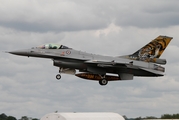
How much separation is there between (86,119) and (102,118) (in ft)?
A: 7.45

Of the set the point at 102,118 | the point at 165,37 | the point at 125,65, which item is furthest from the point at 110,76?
the point at 102,118

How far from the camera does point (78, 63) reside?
2901 inches

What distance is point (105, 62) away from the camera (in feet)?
240

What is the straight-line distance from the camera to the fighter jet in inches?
2867

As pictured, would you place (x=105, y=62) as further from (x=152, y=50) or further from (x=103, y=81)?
(x=152, y=50)

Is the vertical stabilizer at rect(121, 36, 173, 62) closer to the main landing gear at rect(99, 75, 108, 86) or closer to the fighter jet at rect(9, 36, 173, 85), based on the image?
the fighter jet at rect(9, 36, 173, 85)

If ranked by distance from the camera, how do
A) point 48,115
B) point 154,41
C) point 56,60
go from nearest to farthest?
point 48,115, point 56,60, point 154,41

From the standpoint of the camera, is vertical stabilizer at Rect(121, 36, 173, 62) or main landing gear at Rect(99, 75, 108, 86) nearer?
main landing gear at Rect(99, 75, 108, 86)

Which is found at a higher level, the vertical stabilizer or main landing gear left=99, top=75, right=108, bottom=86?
the vertical stabilizer

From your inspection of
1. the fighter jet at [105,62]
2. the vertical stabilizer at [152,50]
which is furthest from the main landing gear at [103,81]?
the vertical stabilizer at [152,50]

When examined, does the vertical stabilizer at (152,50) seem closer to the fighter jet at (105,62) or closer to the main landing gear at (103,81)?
the fighter jet at (105,62)

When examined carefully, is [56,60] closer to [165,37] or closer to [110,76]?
[110,76]

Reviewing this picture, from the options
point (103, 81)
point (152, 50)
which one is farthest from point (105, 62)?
point (152, 50)

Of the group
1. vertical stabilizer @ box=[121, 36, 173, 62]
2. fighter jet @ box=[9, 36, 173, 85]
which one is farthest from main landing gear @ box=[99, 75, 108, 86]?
vertical stabilizer @ box=[121, 36, 173, 62]
